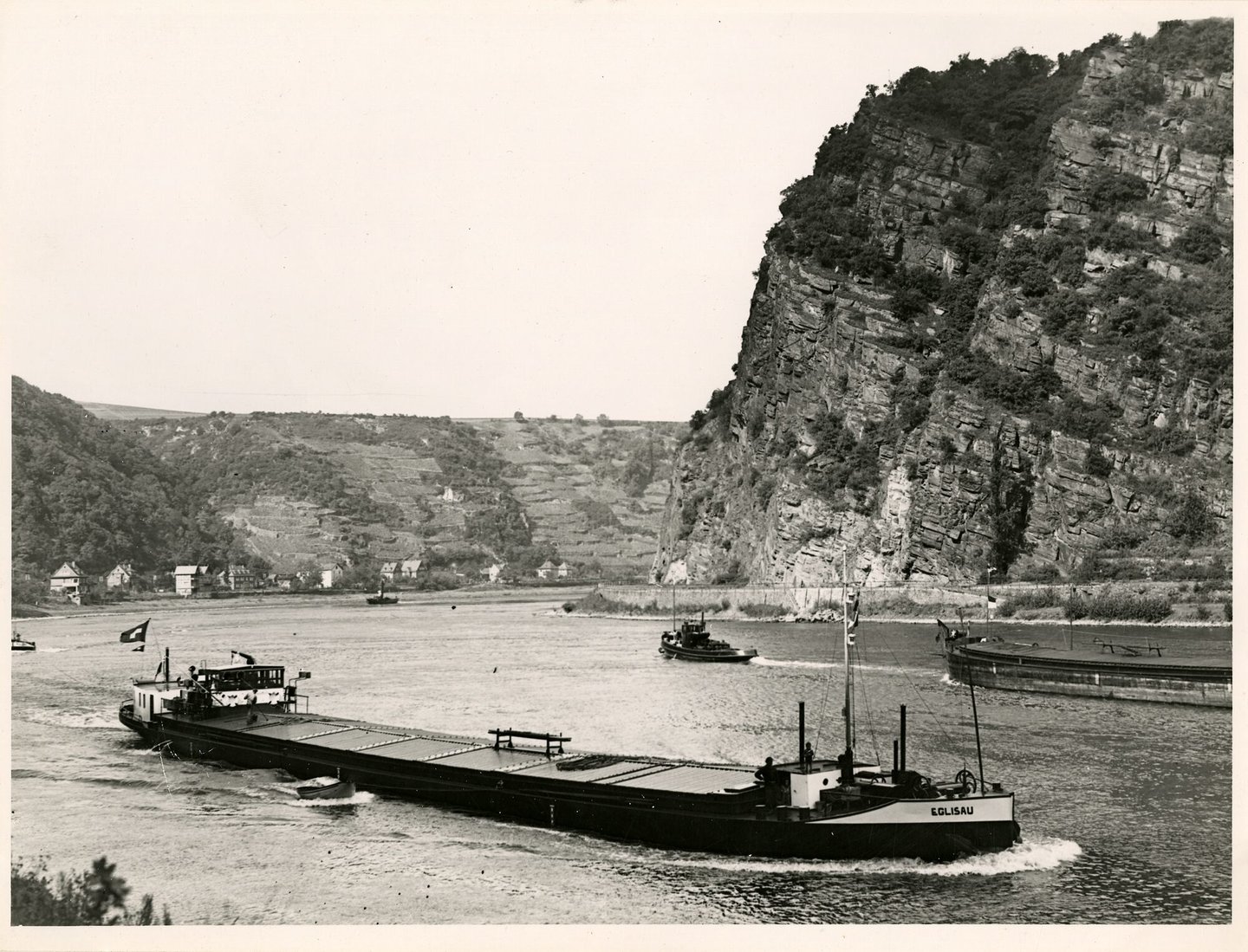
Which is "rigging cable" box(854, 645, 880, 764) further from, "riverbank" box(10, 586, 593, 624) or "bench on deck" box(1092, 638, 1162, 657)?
"riverbank" box(10, 586, 593, 624)

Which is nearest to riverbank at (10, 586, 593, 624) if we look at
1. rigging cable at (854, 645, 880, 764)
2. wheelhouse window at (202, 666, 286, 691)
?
wheelhouse window at (202, 666, 286, 691)

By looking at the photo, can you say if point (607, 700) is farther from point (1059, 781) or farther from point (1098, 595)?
point (1098, 595)

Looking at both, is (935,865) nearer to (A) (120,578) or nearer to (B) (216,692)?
(B) (216,692)

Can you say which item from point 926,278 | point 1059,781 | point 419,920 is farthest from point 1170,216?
point 419,920

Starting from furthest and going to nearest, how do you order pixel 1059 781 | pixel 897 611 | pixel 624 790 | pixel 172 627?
pixel 172 627, pixel 897 611, pixel 1059 781, pixel 624 790

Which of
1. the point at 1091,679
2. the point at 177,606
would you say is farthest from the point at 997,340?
the point at 177,606

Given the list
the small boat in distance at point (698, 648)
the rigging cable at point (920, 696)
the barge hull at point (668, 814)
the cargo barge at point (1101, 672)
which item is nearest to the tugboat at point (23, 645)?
the small boat in distance at point (698, 648)

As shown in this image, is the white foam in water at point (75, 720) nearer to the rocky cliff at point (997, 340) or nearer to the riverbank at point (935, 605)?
the riverbank at point (935, 605)
